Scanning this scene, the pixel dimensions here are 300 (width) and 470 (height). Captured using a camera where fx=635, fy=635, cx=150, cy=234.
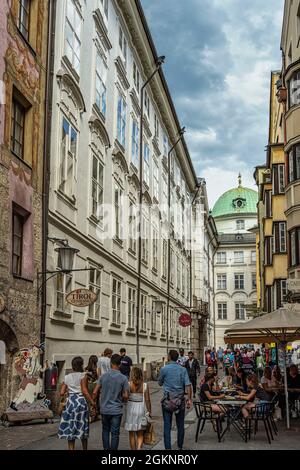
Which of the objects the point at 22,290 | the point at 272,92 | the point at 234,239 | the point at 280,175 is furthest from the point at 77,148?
the point at 234,239

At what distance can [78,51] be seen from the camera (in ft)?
68.3

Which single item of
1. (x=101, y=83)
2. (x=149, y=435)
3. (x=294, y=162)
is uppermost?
(x=101, y=83)

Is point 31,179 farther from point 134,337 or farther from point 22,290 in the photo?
point 134,337

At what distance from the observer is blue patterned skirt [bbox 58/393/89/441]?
9742mm

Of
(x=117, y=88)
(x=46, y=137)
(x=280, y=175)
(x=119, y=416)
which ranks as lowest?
(x=119, y=416)

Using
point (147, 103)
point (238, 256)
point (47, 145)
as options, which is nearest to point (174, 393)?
point (47, 145)

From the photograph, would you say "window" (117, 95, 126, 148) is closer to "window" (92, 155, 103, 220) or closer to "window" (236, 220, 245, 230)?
Answer: "window" (92, 155, 103, 220)

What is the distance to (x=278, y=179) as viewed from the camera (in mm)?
32156

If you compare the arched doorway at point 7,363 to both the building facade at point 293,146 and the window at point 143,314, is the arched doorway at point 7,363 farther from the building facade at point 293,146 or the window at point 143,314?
the window at point 143,314

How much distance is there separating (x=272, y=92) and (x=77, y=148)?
2481cm

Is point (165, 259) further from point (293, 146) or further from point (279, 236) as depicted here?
point (293, 146)

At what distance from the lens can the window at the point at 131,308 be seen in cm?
2836

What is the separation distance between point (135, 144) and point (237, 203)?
7061 cm

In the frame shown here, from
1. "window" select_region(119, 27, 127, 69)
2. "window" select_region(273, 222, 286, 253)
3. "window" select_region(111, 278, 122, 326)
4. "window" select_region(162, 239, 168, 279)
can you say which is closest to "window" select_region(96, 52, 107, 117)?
"window" select_region(119, 27, 127, 69)
